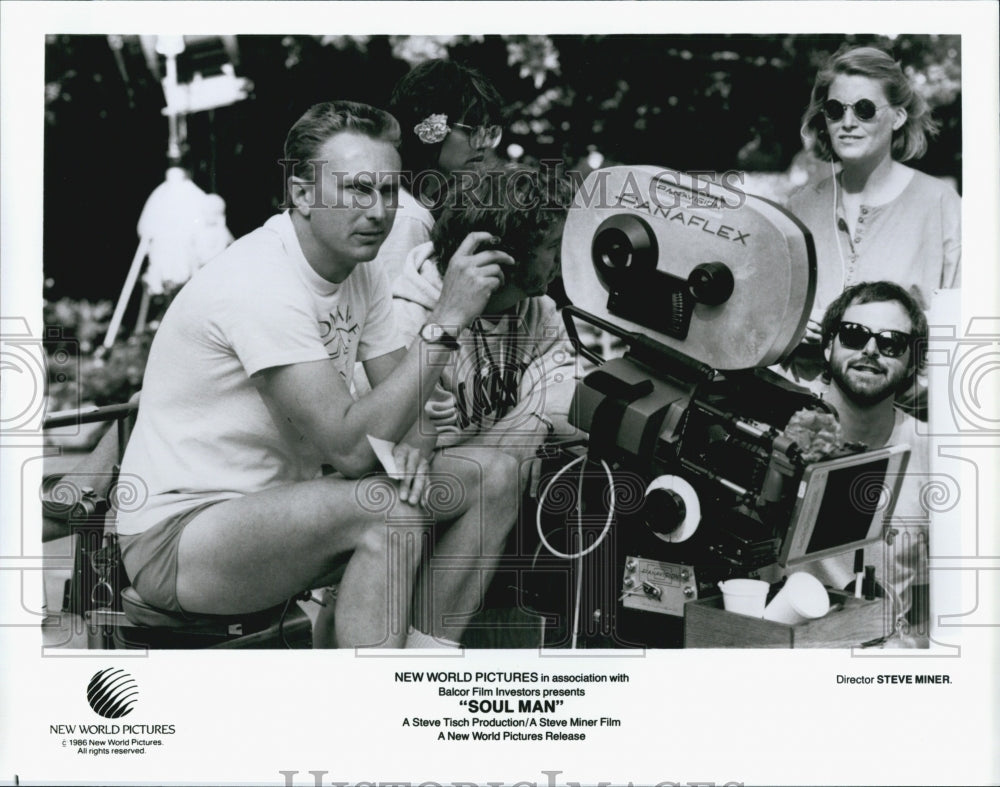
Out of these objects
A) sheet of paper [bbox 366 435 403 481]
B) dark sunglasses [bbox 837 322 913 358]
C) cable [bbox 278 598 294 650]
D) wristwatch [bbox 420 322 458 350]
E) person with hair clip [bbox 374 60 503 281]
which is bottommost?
cable [bbox 278 598 294 650]

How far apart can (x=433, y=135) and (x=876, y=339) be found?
157cm

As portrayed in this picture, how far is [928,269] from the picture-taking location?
3.40 meters

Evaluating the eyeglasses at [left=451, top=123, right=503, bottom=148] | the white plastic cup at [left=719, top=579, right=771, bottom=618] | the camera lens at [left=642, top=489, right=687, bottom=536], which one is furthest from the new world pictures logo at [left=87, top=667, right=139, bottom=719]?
the eyeglasses at [left=451, top=123, right=503, bottom=148]

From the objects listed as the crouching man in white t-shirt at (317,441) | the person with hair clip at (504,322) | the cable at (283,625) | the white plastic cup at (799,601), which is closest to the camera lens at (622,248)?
the person with hair clip at (504,322)

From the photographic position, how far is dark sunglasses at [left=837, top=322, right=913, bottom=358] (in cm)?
338

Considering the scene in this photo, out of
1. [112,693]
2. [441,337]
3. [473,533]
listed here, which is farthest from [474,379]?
[112,693]

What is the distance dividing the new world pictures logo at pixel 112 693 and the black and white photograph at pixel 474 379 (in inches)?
0.5

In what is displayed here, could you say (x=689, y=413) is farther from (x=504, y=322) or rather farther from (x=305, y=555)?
(x=305, y=555)

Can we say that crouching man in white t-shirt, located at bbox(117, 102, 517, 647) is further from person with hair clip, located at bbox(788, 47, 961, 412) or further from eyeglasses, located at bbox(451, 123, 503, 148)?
person with hair clip, located at bbox(788, 47, 961, 412)

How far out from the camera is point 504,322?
11.0ft

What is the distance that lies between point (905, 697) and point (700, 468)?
101 centimetres

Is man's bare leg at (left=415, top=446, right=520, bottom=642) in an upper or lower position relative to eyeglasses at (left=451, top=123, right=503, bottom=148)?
lower

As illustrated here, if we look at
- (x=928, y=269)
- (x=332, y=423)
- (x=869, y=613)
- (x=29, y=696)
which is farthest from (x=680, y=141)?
(x=29, y=696)

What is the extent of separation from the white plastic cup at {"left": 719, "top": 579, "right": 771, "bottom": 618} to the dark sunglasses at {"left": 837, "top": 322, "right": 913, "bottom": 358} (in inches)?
32.2
